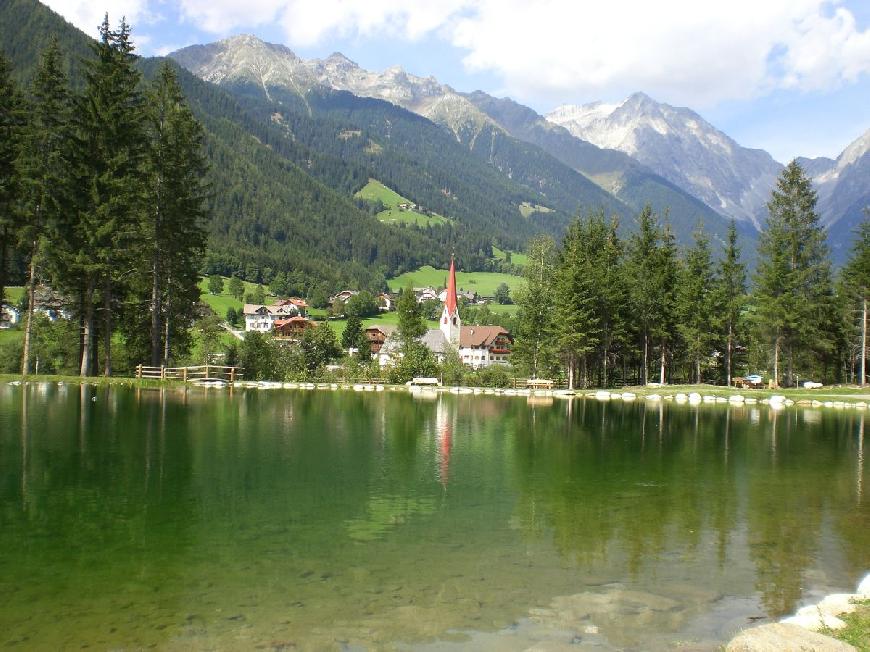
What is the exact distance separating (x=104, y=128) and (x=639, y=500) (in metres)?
43.2

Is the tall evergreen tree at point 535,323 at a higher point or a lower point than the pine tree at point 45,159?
lower

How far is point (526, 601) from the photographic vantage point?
10.7 m

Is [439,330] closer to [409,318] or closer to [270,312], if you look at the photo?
[270,312]

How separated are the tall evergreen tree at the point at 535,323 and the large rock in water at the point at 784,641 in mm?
59434

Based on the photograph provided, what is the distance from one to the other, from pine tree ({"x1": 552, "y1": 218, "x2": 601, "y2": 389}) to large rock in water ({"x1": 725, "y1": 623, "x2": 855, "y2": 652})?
54466 millimetres

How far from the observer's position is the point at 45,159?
46094mm

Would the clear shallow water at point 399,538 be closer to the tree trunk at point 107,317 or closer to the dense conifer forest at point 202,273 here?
the tree trunk at point 107,317

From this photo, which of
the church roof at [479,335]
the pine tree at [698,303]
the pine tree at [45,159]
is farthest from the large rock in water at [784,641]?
the church roof at [479,335]

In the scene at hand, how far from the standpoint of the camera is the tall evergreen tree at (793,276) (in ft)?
203

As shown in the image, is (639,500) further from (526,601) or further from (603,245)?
(603,245)

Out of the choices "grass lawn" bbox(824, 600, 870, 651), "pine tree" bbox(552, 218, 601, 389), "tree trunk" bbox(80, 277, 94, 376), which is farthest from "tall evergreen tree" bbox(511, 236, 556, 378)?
"grass lawn" bbox(824, 600, 870, 651)

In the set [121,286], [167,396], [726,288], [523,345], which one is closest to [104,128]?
[121,286]

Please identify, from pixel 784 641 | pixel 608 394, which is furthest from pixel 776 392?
pixel 784 641

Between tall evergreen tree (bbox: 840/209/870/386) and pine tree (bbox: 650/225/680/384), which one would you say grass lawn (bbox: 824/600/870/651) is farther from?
tall evergreen tree (bbox: 840/209/870/386)
